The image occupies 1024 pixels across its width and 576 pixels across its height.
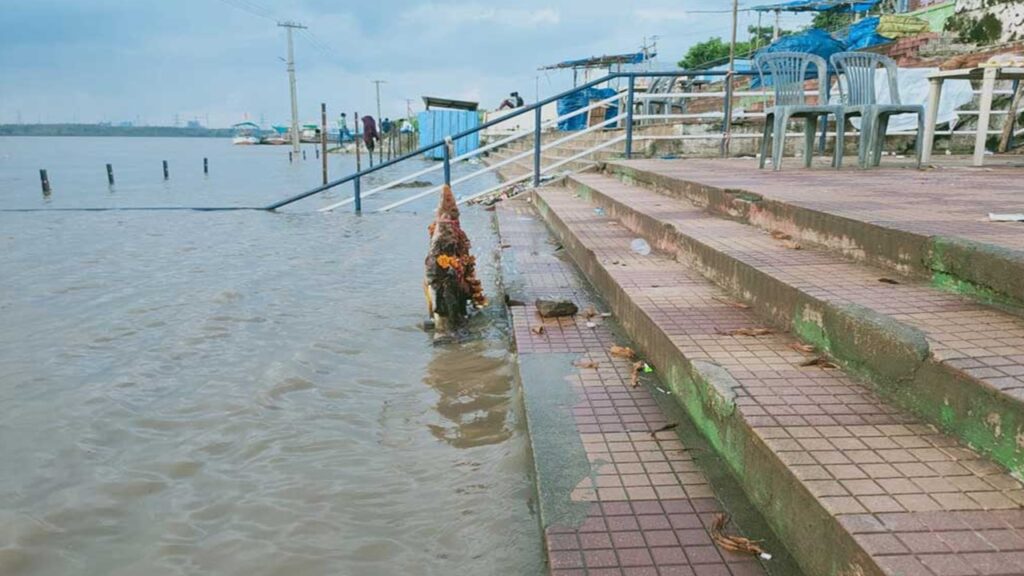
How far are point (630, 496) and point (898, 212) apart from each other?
2253 millimetres

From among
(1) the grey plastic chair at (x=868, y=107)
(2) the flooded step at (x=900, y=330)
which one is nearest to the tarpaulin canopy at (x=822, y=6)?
(1) the grey plastic chair at (x=868, y=107)

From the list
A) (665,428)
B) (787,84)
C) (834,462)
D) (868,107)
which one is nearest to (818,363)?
(665,428)

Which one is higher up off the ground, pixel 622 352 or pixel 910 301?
pixel 910 301

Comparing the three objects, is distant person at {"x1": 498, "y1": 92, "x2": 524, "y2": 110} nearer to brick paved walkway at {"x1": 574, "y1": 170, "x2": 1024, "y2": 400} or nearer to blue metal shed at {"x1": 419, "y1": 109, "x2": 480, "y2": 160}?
blue metal shed at {"x1": 419, "y1": 109, "x2": 480, "y2": 160}

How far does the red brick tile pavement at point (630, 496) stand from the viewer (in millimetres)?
1644

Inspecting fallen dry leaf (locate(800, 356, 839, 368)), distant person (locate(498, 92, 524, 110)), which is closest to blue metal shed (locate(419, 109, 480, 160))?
distant person (locate(498, 92, 524, 110))

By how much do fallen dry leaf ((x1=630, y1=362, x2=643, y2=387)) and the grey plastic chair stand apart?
4384 mm

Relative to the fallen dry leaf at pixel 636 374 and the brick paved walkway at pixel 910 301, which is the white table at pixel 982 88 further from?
the fallen dry leaf at pixel 636 374

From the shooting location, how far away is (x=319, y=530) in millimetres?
2197

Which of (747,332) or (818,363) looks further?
(747,332)

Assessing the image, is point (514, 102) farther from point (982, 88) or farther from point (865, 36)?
point (982, 88)

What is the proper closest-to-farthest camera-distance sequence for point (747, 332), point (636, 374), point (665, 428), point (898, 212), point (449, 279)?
1. point (665, 428)
2. point (747, 332)
3. point (636, 374)
4. point (898, 212)
5. point (449, 279)

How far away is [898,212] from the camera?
326 centimetres

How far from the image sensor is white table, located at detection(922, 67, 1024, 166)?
17.7 feet
